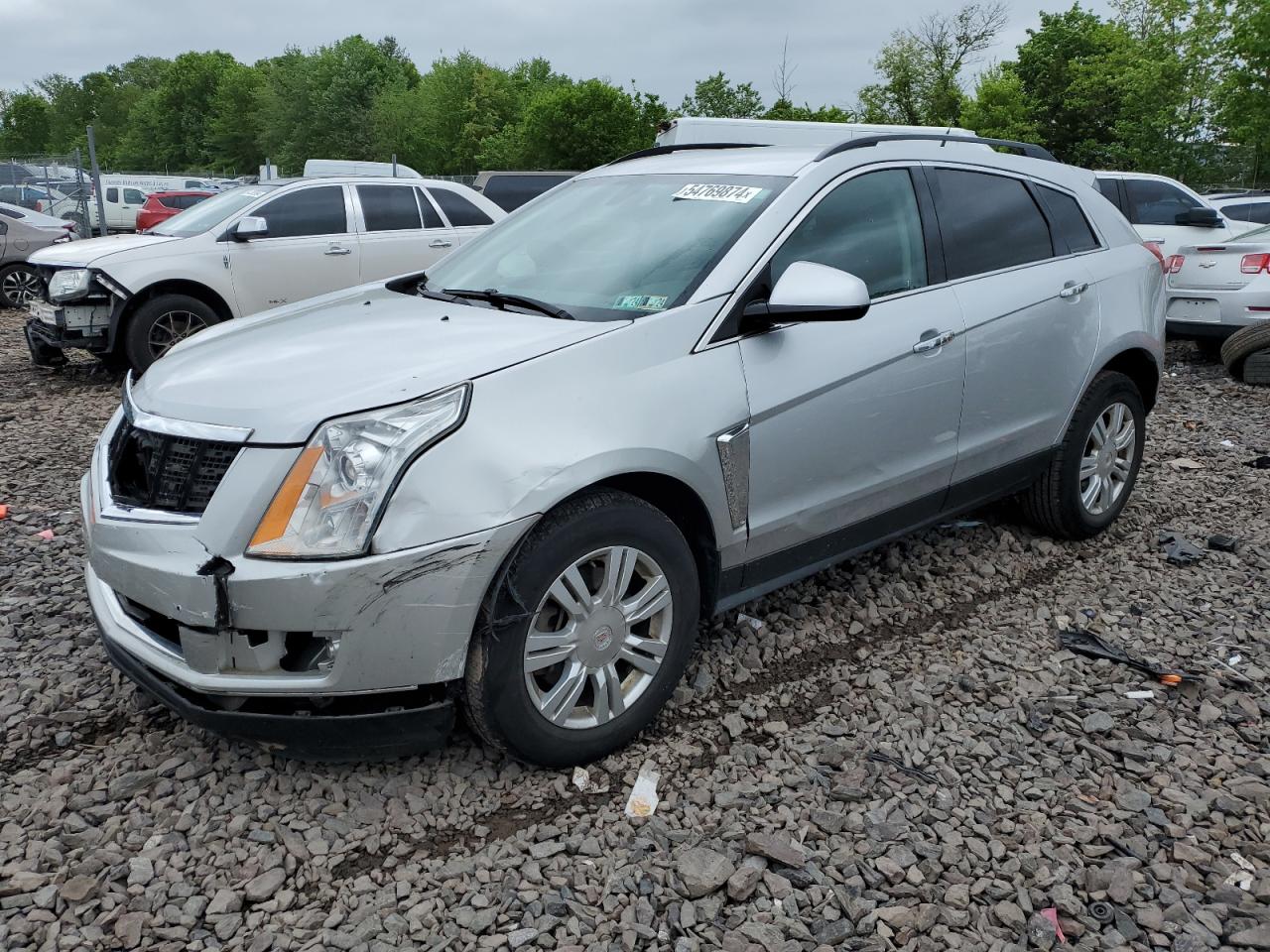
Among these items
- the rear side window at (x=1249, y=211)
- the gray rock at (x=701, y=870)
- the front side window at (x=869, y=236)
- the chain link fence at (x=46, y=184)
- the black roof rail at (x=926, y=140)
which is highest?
the chain link fence at (x=46, y=184)

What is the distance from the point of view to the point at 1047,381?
434 centimetres

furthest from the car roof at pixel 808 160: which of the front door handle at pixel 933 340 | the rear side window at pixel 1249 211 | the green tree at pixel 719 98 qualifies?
A: the green tree at pixel 719 98

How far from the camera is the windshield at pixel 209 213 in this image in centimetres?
911

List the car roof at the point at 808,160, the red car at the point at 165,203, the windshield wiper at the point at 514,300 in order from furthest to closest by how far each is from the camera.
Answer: the red car at the point at 165,203, the car roof at the point at 808,160, the windshield wiper at the point at 514,300

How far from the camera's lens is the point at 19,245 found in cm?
1389

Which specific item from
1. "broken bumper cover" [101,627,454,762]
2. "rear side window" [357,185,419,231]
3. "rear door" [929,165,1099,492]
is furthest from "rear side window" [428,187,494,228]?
"broken bumper cover" [101,627,454,762]

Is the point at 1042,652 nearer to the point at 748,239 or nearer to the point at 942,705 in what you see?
the point at 942,705

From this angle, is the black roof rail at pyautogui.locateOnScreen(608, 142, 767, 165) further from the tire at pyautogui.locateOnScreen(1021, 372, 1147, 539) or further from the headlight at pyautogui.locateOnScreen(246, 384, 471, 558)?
the headlight at pyautogui.locateOnScreen(246, 384, 471, 558)

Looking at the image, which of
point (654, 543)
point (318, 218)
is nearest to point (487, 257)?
point (654, 543)

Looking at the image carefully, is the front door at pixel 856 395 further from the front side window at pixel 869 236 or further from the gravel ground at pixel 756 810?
the gravel ground at pixel 756 810

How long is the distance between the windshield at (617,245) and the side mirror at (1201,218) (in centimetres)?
932

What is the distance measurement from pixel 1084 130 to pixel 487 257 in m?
48.6

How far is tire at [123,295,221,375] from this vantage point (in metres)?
8.53

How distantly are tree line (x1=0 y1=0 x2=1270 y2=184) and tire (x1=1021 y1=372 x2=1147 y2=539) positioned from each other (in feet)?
70.4
